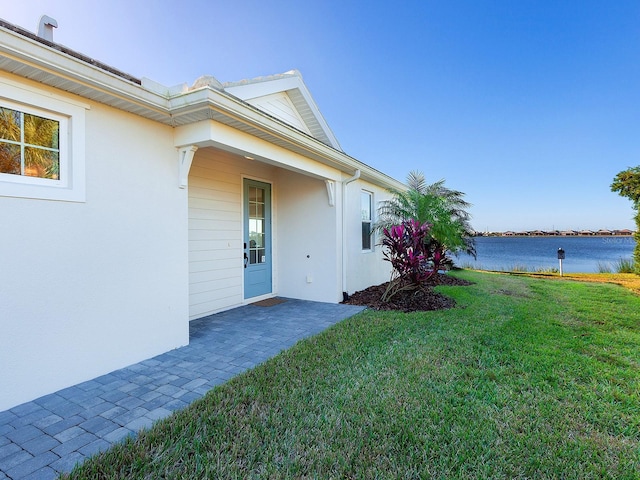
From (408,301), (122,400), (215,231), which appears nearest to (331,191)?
(215,231)

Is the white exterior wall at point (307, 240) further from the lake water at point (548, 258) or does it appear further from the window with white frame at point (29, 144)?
the lake water at point (548, 258)

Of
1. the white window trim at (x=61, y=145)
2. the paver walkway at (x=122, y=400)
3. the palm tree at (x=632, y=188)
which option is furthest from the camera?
the palm tree at (x=632, y=188)

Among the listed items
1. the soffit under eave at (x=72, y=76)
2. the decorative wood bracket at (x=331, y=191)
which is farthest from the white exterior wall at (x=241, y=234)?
the soffit under eave at (x=72, y=76)

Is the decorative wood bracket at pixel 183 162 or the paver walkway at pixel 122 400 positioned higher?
the decorative wood bracket at pixel 183 162

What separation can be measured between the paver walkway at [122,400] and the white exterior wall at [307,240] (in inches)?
88.1

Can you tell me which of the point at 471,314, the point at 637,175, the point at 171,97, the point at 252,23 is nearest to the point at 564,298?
the point at 471,314

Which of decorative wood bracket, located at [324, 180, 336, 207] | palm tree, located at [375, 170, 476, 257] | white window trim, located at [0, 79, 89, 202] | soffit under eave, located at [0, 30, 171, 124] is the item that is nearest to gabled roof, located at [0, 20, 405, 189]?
soffit under eave, located at [0, 30, 171, 124]

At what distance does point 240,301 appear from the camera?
6.77 metres

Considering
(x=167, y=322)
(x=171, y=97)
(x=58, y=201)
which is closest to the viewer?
(x=58, y=201)

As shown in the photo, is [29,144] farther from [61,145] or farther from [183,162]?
[183,162]

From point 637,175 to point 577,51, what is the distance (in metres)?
4.64

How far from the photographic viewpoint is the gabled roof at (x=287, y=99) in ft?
19.6

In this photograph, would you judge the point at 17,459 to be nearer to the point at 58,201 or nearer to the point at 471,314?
the point at 58,201

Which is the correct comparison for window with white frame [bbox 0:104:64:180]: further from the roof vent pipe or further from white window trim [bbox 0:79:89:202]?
the roof vent pipe
